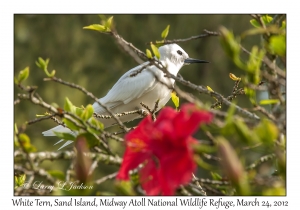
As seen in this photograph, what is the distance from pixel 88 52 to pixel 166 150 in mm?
11673

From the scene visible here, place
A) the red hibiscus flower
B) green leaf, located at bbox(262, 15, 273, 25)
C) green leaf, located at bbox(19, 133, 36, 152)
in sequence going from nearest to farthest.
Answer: the red hibiscus flower < green leaf, located at bbox(19, 133, 36, 152) < green leaf, located at bbox(262, 15, 273, 25)

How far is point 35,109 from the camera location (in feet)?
37.2

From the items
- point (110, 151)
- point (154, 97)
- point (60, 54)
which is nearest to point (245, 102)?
point (60, 54)

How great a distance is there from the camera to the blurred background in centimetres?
1150

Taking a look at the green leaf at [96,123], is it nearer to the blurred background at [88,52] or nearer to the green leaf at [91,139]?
the green leaf at [91,139]

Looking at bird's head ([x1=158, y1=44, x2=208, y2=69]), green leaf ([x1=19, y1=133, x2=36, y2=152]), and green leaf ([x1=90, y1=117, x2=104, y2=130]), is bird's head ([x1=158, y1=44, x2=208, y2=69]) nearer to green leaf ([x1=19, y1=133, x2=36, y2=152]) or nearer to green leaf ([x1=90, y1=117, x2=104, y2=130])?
green leaf ([x1=90, y1=117, x2=104, y2=130])

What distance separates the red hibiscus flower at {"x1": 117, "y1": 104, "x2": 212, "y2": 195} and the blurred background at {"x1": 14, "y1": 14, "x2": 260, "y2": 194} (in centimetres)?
985

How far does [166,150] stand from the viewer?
3.53 feet

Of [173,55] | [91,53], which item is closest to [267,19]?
[173,55]

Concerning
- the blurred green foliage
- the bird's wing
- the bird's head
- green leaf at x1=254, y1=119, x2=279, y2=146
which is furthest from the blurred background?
green leaf at x1=254, y1=119, x2=279, y2=146

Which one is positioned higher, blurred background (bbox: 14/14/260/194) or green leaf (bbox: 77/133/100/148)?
blurred background (bbox: 14/14/260/194)

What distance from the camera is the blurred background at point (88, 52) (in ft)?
37.7

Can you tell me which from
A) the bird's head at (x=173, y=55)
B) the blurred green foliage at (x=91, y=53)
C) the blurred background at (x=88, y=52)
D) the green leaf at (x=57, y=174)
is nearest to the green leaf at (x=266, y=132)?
the green leaf at (x=57, y=174)

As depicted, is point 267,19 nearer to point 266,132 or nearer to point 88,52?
point 266,132
